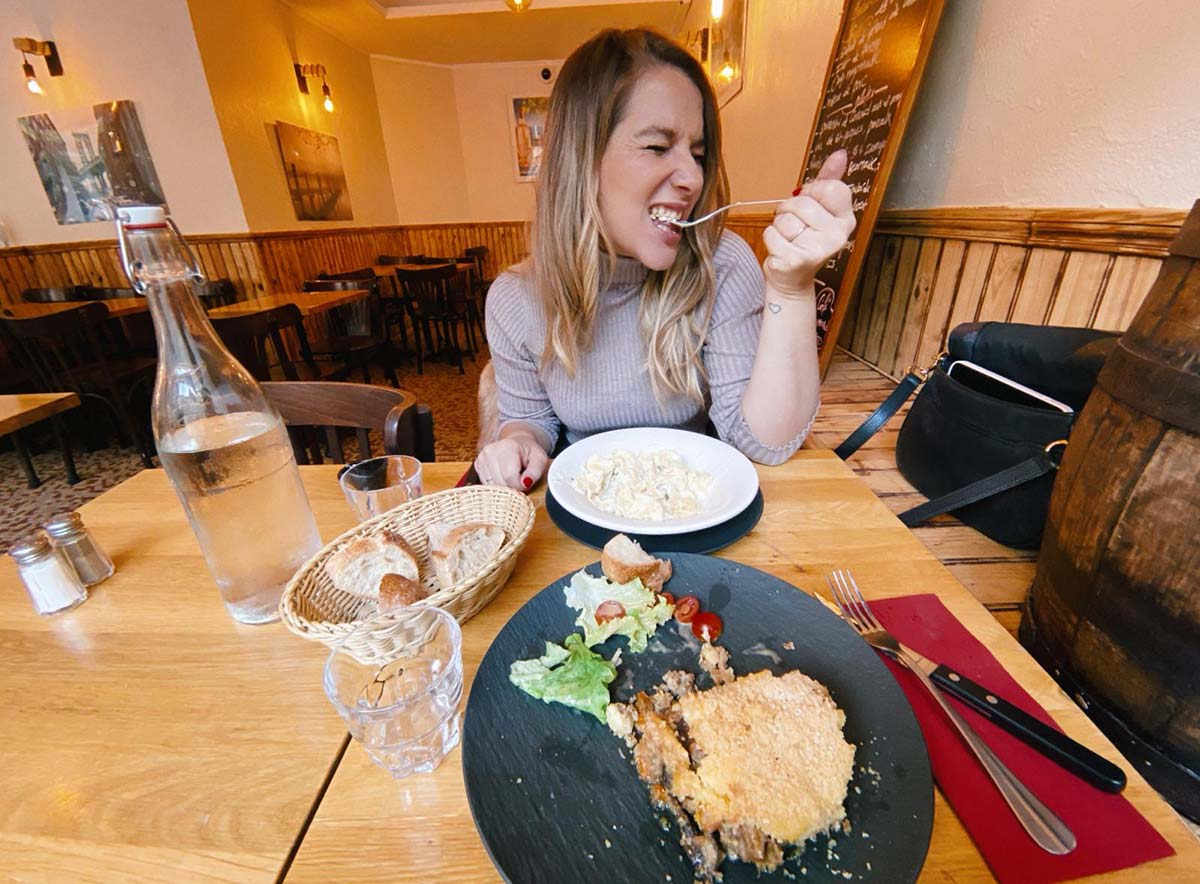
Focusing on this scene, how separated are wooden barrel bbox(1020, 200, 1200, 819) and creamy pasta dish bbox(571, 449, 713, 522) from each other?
62 cm

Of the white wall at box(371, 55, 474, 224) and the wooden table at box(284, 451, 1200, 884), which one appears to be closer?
the wooden table at box(284, 451, 1200, 884)

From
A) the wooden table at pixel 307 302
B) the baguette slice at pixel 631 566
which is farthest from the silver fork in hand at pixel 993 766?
the wooden table at pixel 307 302

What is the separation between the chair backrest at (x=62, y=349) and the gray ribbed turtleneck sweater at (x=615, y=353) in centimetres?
327

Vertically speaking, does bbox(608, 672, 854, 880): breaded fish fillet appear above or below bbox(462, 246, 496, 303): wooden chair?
above

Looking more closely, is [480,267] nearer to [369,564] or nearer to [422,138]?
[422,138]

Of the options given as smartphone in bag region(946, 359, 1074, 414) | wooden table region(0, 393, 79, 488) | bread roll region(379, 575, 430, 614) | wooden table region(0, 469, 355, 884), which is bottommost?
wooden table region(0, 393, 79, 488)

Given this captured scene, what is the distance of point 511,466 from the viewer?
1.04 meters

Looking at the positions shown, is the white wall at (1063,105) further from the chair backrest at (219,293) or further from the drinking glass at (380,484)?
the chair backrest at (219,293)

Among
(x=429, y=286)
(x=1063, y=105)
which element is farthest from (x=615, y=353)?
(x=429, y=286)

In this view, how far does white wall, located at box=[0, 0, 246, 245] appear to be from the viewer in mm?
4465

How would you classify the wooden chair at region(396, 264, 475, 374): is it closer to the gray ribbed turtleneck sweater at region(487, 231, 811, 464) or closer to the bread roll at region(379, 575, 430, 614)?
the gray ribbed turtleneck sweater at region(487, 231, 811, 464)

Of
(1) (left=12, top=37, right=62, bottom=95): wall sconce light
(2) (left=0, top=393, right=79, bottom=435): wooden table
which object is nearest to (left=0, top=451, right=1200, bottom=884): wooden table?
(2) (left=0, top=393, right=79, bottom=435): wooden table

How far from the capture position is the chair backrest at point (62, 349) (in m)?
2.96

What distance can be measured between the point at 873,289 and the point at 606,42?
1760 mm
